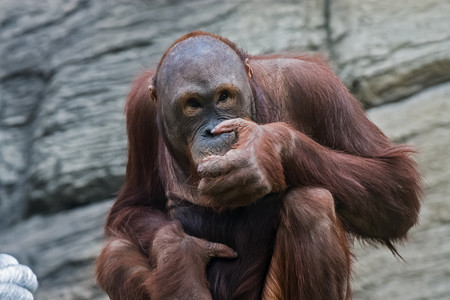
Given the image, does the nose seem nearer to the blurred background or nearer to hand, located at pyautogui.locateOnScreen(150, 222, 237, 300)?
hand, located at pyautogui.locateOnScreen(150, 222, 237, 300)

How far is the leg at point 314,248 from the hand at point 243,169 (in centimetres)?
15

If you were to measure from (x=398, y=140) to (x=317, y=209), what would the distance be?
2367 millimetres

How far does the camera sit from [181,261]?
143 inches

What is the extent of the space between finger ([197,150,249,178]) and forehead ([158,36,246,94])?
44 centimetres

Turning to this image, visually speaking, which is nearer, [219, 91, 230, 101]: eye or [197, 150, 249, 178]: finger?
[197, 150, 249, 178]: finger

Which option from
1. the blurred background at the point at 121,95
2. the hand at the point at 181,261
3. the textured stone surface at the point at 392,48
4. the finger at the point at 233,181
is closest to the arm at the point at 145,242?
the hand at the point at 181,261

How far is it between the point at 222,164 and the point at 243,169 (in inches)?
3.5

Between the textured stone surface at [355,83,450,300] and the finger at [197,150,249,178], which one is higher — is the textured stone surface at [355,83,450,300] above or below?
below

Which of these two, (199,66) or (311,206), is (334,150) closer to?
(311,206)

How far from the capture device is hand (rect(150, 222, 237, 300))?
360cm

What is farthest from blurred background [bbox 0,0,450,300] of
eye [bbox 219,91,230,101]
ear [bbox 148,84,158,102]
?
eye [bbox 219,91,230,101]

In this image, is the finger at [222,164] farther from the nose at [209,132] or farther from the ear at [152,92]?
the ear at [152,92]

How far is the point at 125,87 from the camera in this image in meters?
6.31

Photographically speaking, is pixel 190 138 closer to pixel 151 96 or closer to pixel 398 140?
pixel 151 96
